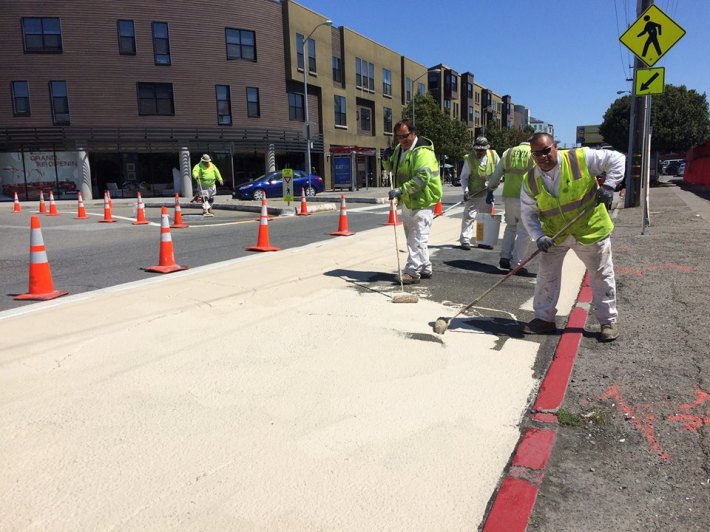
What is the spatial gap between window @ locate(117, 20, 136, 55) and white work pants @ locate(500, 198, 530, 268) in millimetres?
31104

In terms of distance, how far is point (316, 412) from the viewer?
130 inches

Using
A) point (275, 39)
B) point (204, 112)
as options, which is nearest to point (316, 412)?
point (204, 112)

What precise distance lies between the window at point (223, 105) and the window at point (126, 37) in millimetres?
5319

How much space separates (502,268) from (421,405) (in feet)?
15.7

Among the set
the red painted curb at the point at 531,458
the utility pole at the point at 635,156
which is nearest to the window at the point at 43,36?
the utility pole at the point at 635,156

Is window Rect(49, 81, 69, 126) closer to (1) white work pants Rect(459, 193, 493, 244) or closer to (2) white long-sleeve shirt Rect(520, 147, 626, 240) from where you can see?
(1) white work pants Rect(459, 193, 493, 244)

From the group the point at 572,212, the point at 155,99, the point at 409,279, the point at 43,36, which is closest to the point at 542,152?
the point at 572,212

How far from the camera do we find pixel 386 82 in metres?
50.9

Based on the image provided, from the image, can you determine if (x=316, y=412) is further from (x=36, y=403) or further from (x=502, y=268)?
(x=502, y=268)

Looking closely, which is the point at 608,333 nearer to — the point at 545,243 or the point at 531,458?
the point at 545,243

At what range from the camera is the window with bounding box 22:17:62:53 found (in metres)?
30.6

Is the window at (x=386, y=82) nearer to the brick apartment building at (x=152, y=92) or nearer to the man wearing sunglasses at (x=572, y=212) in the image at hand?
the brick apartment building at (x=152, y=92)

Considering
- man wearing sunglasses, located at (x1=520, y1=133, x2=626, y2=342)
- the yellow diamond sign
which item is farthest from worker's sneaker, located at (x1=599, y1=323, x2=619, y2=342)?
the yellow diamond sign

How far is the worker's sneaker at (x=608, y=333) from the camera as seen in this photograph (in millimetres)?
4539
